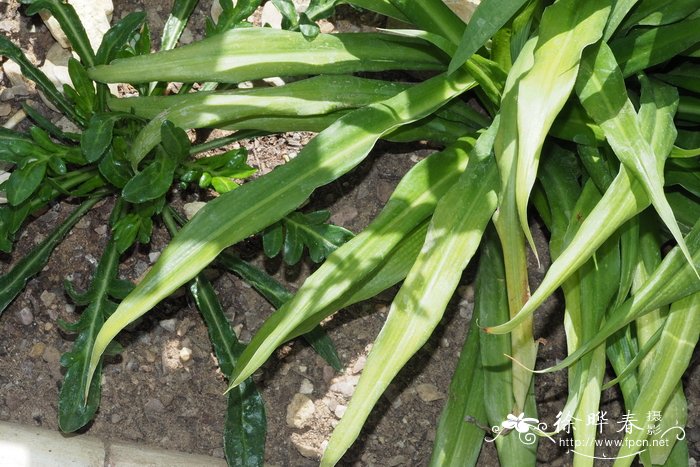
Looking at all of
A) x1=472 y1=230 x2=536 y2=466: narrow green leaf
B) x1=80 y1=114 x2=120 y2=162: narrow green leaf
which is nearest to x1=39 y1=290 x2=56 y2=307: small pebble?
x1=80 y1=114 x2=120 y2=162: narrow green leaf

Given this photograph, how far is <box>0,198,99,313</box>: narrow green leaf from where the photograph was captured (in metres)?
1.88

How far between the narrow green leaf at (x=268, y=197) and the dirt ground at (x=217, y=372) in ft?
1.31

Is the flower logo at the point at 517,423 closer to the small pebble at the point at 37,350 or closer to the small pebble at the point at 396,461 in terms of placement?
the small pebble at the point at 396,461

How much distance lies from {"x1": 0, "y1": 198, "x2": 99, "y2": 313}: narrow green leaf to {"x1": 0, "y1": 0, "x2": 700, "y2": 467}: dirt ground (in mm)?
80

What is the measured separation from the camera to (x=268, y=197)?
5.45 ft

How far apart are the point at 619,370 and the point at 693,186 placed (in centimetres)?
36

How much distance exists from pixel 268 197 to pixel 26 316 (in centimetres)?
65

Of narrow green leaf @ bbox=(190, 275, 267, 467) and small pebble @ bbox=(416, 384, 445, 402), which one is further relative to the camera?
small pebble @ bbox=(416, 384, 445, 402)

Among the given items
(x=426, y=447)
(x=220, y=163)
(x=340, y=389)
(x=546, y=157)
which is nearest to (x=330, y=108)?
(x=220, y=163)

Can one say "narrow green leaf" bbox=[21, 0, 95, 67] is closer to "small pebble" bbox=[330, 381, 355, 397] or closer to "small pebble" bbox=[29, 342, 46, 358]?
"small pebble" bbox=[29, 342, 46, 358]

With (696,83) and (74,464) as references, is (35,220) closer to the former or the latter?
(74,464)

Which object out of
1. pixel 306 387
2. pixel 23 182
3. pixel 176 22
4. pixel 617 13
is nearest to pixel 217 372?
pixel 306 387

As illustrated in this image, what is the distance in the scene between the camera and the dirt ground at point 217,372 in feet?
6.31

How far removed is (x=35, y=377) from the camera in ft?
6.31
